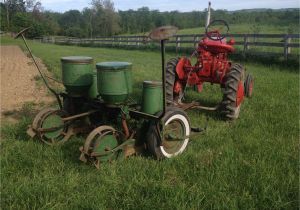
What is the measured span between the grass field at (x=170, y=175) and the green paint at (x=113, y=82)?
73 centimetres

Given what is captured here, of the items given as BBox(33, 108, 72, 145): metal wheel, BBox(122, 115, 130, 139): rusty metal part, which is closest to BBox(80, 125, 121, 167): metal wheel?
BBox(122, 115, 130, 139): rusty metal part

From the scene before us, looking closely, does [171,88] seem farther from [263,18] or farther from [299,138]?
[263,18]

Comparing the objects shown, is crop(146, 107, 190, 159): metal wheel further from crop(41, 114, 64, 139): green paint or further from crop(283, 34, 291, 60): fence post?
crop(283, 34, 291, 60): fence post

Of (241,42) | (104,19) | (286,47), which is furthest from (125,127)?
(104,19)

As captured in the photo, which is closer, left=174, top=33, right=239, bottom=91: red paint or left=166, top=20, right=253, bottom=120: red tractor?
left=166, top=20, right=253, bottom=120: red tractor

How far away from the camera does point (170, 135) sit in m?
4.27

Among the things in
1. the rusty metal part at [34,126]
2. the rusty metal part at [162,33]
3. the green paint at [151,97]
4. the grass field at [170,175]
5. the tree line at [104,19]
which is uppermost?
the tree line at [104,19]

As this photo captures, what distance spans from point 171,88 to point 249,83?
Answer: 1835 mm

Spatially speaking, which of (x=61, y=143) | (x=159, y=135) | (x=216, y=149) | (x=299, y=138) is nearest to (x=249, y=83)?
(x=299, y=138)

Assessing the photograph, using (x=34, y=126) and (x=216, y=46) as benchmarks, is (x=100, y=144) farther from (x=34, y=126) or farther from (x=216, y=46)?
(x=216, y=46)

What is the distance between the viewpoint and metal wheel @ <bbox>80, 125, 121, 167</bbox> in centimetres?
375

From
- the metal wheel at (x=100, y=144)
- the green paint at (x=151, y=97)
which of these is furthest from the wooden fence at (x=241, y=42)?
the metal wheel at (x=100, y=144)

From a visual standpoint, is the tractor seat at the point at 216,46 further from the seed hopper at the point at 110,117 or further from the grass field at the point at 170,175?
the seed hopper at the point at 110,117

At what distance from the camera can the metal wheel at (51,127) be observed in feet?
14.5
